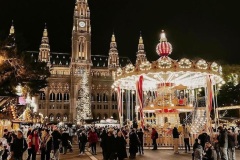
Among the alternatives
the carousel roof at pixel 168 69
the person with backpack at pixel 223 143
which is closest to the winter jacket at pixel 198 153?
the person with backpack at pixel 223 143

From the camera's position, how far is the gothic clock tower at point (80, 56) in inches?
2702

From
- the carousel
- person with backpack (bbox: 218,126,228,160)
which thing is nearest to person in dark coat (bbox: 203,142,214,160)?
person with backpack (bbox: 218,126,228,160)

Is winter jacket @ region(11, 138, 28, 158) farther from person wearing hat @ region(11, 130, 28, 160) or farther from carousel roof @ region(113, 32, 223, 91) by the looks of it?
carousel roof @ region(113, 32, 223, 91)

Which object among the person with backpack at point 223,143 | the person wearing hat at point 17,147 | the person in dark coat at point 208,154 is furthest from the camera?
the person with backpack at point 223,143

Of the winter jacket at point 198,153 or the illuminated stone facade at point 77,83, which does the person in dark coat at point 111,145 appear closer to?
the winter jacket at point 198,153

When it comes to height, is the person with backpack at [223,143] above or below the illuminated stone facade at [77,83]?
below

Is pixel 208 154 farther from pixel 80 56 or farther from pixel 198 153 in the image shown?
pixel 80 56

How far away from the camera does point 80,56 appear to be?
236ft

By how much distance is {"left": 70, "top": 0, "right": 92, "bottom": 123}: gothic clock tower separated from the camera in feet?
225

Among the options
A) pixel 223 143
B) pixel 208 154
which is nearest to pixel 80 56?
pixel 223 143

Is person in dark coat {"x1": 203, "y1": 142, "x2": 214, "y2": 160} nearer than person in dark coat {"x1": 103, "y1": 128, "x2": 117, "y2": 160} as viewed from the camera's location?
Yes

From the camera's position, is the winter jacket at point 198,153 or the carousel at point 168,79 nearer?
the winter jacket at point 198,153

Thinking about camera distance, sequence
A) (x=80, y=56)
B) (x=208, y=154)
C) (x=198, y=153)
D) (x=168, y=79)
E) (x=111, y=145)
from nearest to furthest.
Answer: (x=208, y=154) → (x=198, y=153) → (x=111, y=145) → (x=168, y=79) → (x=80, y=56)

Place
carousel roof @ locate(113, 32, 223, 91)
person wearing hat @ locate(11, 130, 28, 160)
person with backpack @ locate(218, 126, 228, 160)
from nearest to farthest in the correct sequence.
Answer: person wearing hat @ locate(11, 130, 28, 160) → person with backpack @ locate(218, 126, 228, 160) → carousel roof @ locate(113, 32, 223, 91)
